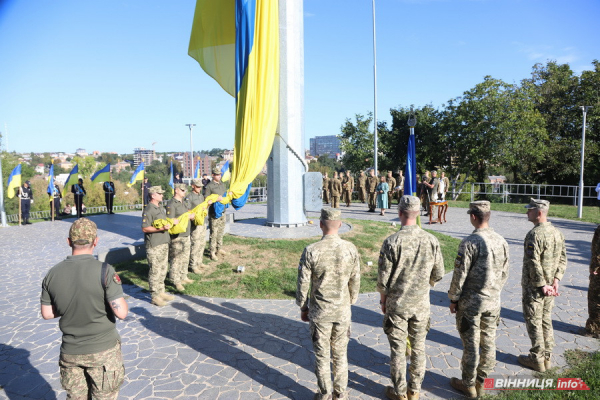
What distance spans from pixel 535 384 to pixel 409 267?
6.51ft

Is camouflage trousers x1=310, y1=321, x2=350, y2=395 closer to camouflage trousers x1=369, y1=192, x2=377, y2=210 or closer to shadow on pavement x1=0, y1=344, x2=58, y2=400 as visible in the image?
shadow on pavement x1=0, y1=344, x2=58, y2=400

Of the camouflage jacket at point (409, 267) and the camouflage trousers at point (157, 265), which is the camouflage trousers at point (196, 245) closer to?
the camouflage trousers at point (157, 265)

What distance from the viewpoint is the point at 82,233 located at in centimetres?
307

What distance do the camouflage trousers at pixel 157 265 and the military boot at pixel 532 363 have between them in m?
5.53

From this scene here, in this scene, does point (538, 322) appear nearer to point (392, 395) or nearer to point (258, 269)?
point (392, 395)

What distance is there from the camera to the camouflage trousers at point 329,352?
12.4 feet

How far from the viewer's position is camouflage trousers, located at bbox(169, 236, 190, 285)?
7.30 meters

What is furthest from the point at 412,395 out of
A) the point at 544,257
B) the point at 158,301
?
the point at 158,301

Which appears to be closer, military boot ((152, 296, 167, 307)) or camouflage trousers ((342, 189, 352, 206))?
military boot ((152, 296, 167, 307))

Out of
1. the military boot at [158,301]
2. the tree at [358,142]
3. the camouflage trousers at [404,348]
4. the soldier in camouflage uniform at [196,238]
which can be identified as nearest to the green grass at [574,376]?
the camouflage trousers at [404,348]

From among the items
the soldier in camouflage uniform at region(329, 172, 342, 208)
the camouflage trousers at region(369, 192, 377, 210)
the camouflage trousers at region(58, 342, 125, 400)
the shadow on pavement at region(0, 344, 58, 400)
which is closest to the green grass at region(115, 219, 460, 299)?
the shadow on pavement at region(0, 344, 58, 400)

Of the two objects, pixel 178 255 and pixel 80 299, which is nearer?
pixel 80 299

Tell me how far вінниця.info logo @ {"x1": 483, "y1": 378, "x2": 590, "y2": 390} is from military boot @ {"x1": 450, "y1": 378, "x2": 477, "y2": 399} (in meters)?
0.17

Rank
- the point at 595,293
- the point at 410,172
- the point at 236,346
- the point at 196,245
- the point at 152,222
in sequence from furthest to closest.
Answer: the point at 196,245 → the point at 410,172 → the point at 152,222 → the point at 595,293 → the point at 236,346
